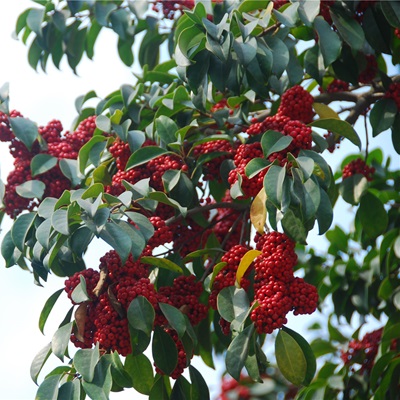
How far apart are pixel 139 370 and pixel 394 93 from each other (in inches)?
43.7

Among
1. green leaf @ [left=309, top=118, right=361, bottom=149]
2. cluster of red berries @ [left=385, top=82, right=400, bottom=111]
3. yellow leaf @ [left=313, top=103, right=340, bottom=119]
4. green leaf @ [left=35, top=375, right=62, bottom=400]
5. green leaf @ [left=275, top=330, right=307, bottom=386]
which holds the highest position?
cluster of red berries @ [left=385, top=82, right=400, bottom=111]

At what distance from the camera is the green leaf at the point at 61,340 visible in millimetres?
1957

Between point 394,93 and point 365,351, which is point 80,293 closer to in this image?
point 394,93

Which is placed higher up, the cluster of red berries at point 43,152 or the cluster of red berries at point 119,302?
the cluster of red berries at point 43,152

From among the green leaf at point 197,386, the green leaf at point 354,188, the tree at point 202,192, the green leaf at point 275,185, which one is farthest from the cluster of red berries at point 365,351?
the green leaf at point 275,185

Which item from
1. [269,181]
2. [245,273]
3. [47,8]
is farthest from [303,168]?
[47,8]

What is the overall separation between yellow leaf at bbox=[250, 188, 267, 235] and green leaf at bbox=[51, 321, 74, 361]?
50cm

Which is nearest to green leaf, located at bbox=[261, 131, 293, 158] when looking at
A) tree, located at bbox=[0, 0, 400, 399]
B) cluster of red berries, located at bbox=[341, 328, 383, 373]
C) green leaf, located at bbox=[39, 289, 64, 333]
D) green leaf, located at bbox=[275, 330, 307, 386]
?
tree, located at bbox=[0, 0, 400, 399]

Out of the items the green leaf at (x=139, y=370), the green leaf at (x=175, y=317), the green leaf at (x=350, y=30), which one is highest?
the green leaf at (x=350, y=30)

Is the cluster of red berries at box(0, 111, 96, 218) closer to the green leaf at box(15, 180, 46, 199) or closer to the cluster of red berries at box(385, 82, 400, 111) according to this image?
the green leaf at box(15, 180, 46, 199)

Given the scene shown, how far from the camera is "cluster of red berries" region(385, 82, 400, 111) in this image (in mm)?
2463

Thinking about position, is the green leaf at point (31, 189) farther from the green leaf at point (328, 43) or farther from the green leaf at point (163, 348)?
the green leaf at point (328, 43)

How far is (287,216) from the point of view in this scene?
75.3 inches

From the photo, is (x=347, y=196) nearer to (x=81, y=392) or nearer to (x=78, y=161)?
(x=78, y=161)
